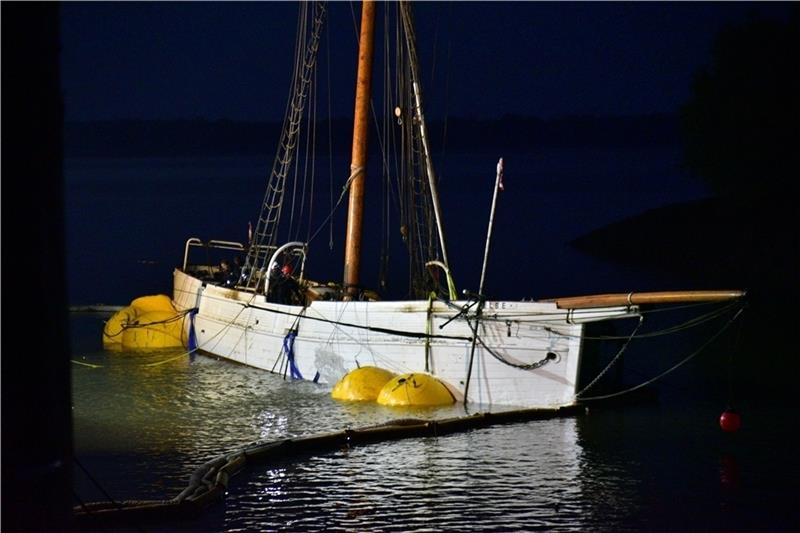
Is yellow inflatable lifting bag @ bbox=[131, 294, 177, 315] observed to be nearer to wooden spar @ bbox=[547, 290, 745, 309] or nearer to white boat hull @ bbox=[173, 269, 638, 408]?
white boat hull @ bbox=[173, 269, 638, 408]

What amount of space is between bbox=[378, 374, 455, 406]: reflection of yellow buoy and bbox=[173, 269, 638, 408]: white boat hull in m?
0.29

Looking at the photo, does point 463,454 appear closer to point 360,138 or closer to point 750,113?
point 360,138

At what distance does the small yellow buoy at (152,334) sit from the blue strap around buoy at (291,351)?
287 inches

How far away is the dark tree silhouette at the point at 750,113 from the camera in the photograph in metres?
56.6

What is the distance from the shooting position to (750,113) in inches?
2247

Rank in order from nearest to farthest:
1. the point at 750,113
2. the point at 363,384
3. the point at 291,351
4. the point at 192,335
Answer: the point at 363,384
the point at 291,351
the point at 192,335
the point at 750,113

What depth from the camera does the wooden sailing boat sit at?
20641mm

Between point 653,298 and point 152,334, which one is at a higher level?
point 653,298

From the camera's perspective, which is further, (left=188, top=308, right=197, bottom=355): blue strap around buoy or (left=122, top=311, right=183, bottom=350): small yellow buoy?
(left=122, top=311, right=183, bottom=350): small yellow buoy

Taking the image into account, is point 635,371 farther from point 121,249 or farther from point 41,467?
point 121,249

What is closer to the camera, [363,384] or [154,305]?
[363,384]

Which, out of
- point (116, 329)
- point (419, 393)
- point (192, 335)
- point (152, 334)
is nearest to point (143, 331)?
point (152, 334)

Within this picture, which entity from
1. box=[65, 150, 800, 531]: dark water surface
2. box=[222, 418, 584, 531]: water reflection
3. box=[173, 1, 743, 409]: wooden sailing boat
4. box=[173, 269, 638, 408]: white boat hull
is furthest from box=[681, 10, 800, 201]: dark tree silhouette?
box=[222, 418, 584, 531]: water reflection

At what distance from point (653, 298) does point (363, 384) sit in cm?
575
